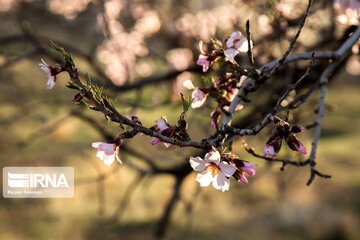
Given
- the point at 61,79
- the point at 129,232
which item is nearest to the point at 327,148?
the point at 129,232

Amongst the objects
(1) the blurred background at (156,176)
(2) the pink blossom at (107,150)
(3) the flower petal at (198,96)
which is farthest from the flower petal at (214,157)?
(1) the blurred background at (156,176)

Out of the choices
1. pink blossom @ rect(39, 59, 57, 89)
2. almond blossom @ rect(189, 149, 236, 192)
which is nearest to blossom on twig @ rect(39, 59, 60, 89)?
pink blossom @ rect(39, 59, 57, 89)

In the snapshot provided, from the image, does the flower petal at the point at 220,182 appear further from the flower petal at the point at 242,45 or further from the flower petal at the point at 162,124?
the flower petal at the point at 242,45

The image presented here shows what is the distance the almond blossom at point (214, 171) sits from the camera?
1.16 m

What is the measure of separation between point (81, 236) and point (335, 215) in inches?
131

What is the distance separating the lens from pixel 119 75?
5715 millimetres

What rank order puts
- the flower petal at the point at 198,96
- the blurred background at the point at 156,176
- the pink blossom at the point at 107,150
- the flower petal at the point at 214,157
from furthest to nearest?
the blurred background at the point at 156,176
the flower petal at the point at 198,96
the pink blossom at the point at 107,150
the flower petal at the point at 214,157

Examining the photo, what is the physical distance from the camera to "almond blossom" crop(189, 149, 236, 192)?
116 centimetres

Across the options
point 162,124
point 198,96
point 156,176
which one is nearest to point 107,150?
point 162,124

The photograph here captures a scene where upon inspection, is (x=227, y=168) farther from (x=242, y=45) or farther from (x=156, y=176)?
(x=156, y=176)

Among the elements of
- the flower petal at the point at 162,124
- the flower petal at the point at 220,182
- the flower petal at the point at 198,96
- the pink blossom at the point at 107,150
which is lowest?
the flower petal at the point at 220,182

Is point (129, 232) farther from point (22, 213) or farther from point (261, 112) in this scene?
point (261, 112)

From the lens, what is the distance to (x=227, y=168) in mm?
1162

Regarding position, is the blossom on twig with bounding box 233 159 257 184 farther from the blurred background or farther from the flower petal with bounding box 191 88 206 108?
the blurred background
